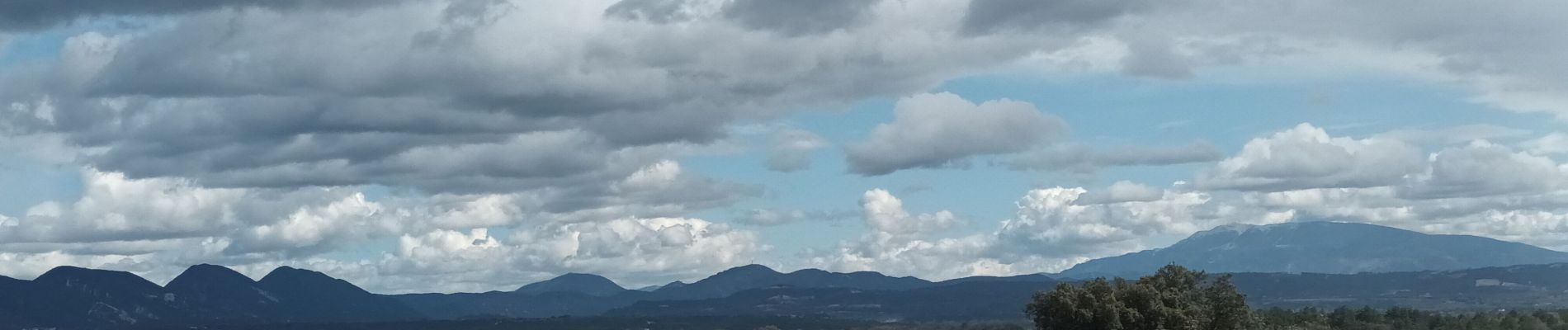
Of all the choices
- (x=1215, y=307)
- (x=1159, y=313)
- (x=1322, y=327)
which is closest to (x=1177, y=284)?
(x=1215, y=307)

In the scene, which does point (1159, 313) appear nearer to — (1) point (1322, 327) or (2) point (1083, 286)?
(2) point (1083, 286)

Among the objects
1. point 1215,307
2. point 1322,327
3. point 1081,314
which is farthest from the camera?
point 1322,327

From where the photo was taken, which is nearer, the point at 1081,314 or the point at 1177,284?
the point at 1081,314

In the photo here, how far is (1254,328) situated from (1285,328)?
26.5 feet

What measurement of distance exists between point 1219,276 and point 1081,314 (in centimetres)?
1797

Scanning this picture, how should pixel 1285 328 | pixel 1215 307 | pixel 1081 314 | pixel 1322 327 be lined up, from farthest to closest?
pixel 1322 327 → pixel 1285 328 → pixel 1215 307 → pixel 1081 314

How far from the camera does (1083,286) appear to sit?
108m

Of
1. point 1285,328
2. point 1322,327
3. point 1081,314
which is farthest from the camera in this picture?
point 1322,327

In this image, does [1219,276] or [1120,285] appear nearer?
[1120,285]

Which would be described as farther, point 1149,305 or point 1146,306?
point 1146,306

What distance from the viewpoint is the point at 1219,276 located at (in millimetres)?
115625

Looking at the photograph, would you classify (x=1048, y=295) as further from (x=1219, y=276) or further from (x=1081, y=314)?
(x=1219, y=276)

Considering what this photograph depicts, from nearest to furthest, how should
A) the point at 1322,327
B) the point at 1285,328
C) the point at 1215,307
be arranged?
1. the point at 1215,307
2. the point at 1285,328
3. the point at 1322,327

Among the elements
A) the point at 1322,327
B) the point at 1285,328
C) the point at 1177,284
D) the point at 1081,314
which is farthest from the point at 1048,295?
the point at 1322,327
